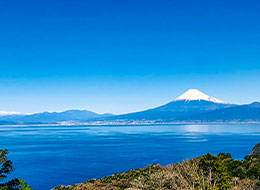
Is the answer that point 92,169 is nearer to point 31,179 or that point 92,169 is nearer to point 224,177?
point 31,179

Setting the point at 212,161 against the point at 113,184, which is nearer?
the point at 212,161

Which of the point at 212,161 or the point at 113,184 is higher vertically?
the point at 212,161

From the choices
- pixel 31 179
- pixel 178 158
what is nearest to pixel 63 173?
pixel 31 179

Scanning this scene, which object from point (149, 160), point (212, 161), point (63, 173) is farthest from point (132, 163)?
point (212, 161)

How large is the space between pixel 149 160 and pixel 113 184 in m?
45.0

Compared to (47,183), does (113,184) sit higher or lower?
higher

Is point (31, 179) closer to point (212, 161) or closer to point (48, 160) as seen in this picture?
point (48, 160)

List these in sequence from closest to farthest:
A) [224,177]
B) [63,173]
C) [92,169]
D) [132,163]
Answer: [224,177], [63,173], [92,169], [132,163]

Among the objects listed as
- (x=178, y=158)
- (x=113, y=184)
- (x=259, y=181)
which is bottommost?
(x=178, y=158)

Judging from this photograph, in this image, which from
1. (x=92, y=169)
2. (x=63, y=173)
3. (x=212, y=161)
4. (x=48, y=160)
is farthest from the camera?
(x=48, y=160)

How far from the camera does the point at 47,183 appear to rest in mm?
52438

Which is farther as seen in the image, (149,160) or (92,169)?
(149,160)

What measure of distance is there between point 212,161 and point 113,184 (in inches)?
516

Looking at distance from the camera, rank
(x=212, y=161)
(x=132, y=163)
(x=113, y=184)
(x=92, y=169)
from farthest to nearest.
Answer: (x=132, y=163), (x=92, y=169), (x=113, y=184), (x=212, y=161)
